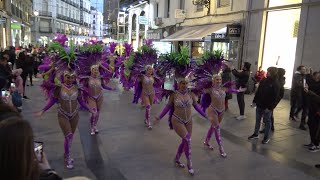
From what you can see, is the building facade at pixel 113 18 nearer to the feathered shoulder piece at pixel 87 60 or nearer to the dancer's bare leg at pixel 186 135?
the feathered shoulder piece at pixel 87 60

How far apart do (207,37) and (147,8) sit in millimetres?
17565

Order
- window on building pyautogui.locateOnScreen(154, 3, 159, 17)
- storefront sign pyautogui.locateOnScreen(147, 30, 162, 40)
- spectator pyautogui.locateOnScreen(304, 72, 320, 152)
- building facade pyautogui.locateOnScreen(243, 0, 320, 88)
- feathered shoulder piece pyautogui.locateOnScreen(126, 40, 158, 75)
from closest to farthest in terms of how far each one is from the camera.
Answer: spectator pyautogui.locateOnScreen(304, 72, 320, 152) → feathered shoulder piece pyautogui.locateOnScreen(126, 40, 158, 75) → building facade pyautogui.locateOnScreen(243, 0, 320, 88) → storefront sign pyautogui.locateOnScreen(147, 30, 162, 40) → window on building pyautogui.locateOnScreen(154, 3, 159, 17)

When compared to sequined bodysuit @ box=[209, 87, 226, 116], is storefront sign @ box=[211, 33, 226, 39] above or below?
above

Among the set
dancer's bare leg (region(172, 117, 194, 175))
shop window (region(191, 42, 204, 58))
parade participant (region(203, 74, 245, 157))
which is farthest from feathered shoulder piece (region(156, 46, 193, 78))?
shop window (region(191, 42, 204, 58))

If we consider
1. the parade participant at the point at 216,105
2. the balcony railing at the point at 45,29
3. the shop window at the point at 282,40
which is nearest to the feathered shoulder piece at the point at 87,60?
the parade participant at the point at 216,105

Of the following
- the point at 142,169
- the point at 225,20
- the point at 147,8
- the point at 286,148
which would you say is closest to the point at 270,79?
the point at 286,148

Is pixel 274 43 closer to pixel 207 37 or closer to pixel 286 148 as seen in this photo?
pixel 207 37

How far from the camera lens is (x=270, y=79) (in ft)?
24.0

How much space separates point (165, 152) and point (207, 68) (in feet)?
6.38

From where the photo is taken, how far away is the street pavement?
5.66 metres

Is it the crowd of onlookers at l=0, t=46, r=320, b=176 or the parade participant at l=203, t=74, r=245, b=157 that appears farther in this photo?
the parade participant at l=203, t=74, r=245, b=157

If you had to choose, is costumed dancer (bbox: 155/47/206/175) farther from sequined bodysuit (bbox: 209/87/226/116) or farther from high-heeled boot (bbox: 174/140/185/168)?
sequined bodysuit (bbox: 209/87/226/116)

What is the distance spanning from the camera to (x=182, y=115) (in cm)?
573

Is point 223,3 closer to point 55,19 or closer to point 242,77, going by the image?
point 242,77
